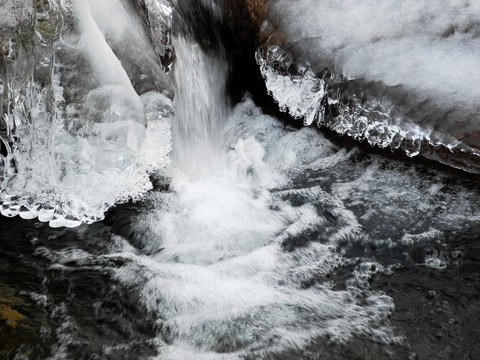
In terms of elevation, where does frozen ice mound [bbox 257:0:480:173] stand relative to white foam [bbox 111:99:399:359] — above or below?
above

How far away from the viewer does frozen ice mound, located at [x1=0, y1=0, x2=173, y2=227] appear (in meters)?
3.36

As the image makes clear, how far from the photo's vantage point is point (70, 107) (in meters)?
3.50

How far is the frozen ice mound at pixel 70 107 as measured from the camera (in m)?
3.36

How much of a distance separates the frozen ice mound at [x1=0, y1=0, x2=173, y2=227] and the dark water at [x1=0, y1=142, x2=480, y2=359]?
20cm

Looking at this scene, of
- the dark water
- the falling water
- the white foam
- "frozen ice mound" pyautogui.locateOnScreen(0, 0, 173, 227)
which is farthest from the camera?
the falling water

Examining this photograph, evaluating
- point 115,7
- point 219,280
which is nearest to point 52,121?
point 115,7

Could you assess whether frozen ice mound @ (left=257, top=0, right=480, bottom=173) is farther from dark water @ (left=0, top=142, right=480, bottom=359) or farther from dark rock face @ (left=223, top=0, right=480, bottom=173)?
dark water @ (left=0, top=142, right=480, bottom=359)

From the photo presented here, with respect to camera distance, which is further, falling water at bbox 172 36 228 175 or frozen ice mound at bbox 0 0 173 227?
falling water at bbox 172 36 228 175

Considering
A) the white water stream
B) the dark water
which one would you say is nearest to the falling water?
the white water stream

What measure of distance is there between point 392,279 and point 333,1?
2.29 m

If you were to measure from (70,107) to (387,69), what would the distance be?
2278 mm

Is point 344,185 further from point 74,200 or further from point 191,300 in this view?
point 74,200

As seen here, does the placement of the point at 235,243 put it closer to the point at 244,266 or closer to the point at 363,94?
the point at 244,266

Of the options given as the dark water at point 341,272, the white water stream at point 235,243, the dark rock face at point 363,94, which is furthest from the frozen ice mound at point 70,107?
the dark rock face at point 363,94
